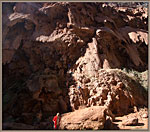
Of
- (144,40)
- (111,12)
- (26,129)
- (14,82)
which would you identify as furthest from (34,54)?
(144,40)

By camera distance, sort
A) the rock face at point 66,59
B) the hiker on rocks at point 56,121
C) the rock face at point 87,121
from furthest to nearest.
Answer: the rock face at point 66,59
the hiker on rocks at point 56,121
the rock face at point 87,121

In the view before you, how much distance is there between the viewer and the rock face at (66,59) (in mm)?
7387

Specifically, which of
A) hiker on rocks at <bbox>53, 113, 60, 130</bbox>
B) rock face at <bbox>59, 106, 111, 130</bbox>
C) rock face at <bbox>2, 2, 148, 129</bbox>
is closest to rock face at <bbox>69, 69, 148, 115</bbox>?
rock face at <bbox>2, 2, 148, 129</bbox>

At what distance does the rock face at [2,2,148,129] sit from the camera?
7.39 meters

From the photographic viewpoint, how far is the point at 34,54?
9859 mm

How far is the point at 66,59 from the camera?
9547 millimetres

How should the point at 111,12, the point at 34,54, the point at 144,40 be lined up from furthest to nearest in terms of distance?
the point at 111,12 → the point at 144,40 → the point at 34,54

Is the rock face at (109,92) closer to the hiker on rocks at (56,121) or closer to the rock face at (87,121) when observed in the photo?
the rock face at (87,121)

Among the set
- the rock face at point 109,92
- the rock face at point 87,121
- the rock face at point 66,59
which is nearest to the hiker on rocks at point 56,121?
the rock face at point 87,121

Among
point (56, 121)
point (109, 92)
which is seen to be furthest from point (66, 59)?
point (56, 121)

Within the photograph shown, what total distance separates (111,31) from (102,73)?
13.8 ft

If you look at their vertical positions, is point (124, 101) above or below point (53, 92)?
below

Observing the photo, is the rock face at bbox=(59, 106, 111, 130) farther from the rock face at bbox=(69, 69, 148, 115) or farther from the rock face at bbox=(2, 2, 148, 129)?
the rock face at bbox=(69, 69, 148, 115)

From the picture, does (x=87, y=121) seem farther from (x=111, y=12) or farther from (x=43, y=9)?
(x=111, y=12)
